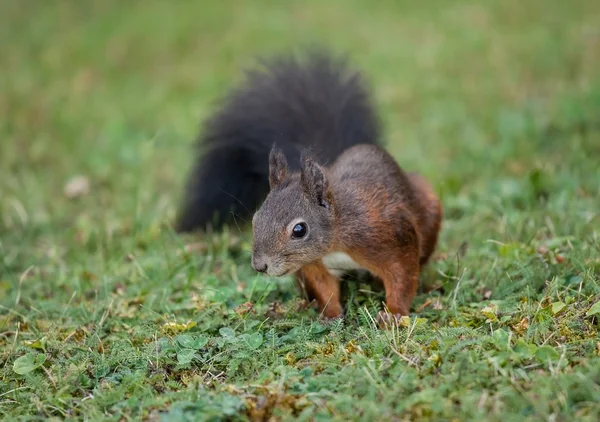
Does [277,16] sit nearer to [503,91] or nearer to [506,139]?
[503,91]

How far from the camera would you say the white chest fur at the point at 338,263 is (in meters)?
3.38

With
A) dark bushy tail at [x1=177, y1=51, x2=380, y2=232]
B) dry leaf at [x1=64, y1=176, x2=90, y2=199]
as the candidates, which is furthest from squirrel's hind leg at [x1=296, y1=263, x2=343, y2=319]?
dry leaf at [x1=64, y1=176, x2=90, y2=199]

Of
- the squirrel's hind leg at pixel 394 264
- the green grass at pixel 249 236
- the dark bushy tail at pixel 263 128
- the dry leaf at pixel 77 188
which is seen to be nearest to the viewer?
the green grass at pixel 249 236

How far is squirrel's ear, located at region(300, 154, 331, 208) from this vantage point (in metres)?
3.22

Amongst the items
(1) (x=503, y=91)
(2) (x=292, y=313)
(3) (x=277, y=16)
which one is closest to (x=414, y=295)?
(2) (x=292, y=313)

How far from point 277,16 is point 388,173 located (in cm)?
525

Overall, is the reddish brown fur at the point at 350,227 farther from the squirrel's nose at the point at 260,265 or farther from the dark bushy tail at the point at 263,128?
the dark bushy tail at the point at 263,128

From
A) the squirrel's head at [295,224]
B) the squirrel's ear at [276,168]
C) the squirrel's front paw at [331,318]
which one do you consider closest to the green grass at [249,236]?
the squirrel's front paw at [331,318]

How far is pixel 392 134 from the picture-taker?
634 cm

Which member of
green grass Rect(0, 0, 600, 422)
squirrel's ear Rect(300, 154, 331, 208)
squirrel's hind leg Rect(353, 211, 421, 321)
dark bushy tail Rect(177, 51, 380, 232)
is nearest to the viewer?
green grass Rect(0, 0, 600, 422)

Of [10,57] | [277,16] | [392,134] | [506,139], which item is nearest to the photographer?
[506,139]

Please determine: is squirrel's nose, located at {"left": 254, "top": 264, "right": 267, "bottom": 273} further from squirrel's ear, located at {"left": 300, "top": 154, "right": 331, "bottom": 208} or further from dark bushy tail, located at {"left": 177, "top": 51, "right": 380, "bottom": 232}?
dark bushy tail, located at {"left": 177, "top": 51, "right": 380, "bottom": 232}

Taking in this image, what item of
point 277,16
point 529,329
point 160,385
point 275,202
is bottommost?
point 160,385

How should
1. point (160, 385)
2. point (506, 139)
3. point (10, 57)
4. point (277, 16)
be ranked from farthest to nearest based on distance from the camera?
point (277, 16) < point (10, 57) < point (506, 139) < point (160, 385)
